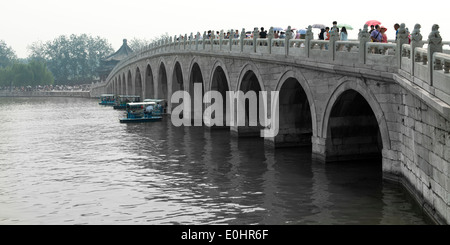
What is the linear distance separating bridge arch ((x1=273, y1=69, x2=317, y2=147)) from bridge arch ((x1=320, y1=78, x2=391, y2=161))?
3.71 m

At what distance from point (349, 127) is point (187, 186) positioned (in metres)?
7.13

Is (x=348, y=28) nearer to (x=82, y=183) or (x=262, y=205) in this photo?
(x=262, y=205)

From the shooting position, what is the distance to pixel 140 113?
136ft

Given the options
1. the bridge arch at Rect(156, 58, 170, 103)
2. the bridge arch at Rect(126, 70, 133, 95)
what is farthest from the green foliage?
the bridge arch at Rect(156, 58, 170, 103)

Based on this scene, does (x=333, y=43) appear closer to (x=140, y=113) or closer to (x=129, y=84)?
(x=140, y=113)

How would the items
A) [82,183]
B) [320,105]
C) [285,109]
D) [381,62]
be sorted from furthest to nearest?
[285,109] < [320,105] < [82,183] < [381,62]

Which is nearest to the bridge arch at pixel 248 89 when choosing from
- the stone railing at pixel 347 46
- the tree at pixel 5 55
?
the stone railing at pixel 347 46

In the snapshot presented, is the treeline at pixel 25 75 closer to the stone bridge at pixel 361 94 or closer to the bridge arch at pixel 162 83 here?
the bridge arch at pixel 162 83

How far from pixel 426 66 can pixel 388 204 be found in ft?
13.5

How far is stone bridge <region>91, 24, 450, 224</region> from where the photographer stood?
44.3 feet

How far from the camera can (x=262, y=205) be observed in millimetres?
15977

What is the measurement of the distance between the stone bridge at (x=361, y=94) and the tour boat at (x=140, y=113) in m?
7.11
